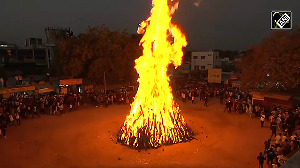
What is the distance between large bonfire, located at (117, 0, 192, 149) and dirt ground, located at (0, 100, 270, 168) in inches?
33.1

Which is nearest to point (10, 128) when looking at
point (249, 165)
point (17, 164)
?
point (17, 164)

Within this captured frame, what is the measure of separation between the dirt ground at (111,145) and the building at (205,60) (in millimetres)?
37453

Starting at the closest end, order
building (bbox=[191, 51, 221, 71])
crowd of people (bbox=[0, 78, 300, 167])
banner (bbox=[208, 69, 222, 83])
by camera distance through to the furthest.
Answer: crowd of people (bbox=[0, 78, 300, 167]) → banner (bbox=[208, 69, 222, 83]) → building (bbox=[191, 51, 221, 71])

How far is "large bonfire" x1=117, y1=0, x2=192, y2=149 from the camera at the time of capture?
14.1m

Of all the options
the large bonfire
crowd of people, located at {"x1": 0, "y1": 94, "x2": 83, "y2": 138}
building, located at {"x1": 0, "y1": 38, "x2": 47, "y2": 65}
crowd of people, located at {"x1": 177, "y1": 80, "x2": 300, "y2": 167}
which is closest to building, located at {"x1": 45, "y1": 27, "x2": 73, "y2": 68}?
building, located at {"x1": 0, "y1": 38, "x2": 47, "y2": 65}

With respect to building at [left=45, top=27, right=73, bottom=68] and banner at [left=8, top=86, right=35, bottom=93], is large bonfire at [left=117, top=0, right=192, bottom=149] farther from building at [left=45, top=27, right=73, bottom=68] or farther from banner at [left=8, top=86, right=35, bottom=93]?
building at [left=45, top=27, right=73, bottom=68]

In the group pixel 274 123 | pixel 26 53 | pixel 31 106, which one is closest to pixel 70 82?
pixel 31 106

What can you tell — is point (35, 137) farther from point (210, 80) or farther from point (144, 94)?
point (210, 80)

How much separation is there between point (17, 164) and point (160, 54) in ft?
29.9

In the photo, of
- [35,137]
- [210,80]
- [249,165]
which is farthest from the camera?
[210,80]

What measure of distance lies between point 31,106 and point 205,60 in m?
43.5

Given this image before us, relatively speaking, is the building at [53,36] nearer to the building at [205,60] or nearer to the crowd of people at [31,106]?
the crowd of people at [31,106]

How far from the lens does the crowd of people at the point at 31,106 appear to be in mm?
18145

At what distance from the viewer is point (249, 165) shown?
11.3 meters
